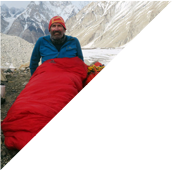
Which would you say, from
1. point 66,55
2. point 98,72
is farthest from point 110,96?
point 66,55

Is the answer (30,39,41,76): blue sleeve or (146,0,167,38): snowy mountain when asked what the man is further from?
(146,0,167,38): snowy mountain

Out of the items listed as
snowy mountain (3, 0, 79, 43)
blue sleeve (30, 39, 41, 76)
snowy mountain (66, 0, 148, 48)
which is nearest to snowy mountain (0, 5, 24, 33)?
snowy mountain (3, 0, 79, 43)

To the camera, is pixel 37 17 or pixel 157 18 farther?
pixel 37 17

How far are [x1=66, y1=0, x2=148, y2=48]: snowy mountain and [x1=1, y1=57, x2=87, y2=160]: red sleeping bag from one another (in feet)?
39.9

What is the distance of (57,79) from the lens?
1.68m

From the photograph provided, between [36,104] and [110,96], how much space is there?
3.93 ft

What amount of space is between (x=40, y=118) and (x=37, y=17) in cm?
2575

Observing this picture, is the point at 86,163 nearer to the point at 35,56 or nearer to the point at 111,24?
the point at 35,56

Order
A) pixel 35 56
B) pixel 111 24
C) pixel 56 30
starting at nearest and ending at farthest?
pixel 56 30, pixel 35 56, pixel 111 24

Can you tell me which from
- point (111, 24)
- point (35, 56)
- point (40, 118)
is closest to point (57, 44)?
point (35, 56)

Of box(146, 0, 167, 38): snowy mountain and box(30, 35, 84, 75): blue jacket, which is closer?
box(30, 35, 84, 75): blue jacket

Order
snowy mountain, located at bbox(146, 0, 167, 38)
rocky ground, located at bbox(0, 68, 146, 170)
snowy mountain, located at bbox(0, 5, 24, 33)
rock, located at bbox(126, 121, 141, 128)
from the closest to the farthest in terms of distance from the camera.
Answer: rocky ground, located at bbox(0, 68, 146, 170), rock, located at bbox(126, 121, 141, 128), snowy mountain, located at bbox(146, 0, 167, 38), snowy mountain, located at bbox(0, 5, 24, 33)

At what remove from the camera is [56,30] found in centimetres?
216

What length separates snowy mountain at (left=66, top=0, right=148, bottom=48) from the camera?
16062 millimetres
